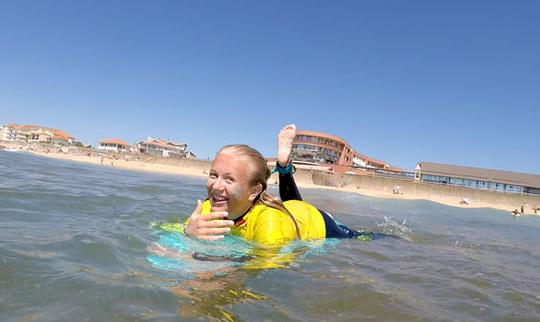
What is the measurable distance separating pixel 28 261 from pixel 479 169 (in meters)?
68.6

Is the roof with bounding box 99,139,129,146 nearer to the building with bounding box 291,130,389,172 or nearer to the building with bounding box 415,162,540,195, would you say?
the building with bounding box 291,130,389,172

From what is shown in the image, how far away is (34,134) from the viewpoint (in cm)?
13038

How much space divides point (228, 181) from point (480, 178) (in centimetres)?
5756

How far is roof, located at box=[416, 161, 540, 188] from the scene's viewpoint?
53.0 metres

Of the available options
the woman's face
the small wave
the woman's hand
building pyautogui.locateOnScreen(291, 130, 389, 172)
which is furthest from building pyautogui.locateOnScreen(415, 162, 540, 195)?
the woman's hand

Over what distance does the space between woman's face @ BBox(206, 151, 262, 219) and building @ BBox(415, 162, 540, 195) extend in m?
52.4

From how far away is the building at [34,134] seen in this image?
128875mm

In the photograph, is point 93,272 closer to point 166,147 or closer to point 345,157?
point 345,157

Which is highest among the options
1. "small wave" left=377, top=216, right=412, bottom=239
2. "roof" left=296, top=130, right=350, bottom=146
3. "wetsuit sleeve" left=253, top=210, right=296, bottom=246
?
"roof" left=296, top=130, right=350, bottom=146

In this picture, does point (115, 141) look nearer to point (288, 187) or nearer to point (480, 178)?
point (480, 178)

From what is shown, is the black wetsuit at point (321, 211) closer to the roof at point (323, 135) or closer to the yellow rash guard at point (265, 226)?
the yellow rash guard at point (265, 226)

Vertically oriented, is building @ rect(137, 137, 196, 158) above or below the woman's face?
above

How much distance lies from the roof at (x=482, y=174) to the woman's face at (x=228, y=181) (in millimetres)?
56057

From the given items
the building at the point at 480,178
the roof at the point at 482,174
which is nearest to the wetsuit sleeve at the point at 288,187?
the building at the point at 480,178
